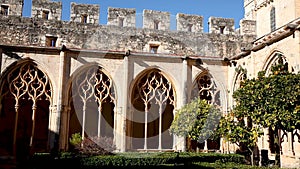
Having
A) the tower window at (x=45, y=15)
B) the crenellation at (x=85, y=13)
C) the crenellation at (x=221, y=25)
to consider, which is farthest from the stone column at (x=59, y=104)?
the crenellation at (x=221, y=25)

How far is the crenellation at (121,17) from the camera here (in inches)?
635

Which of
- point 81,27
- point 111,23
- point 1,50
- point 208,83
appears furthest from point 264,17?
point 1,50

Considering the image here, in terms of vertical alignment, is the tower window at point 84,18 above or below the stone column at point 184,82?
above

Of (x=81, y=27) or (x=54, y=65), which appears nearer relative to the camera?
(x=54, y=65)

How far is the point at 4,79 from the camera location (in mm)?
12680

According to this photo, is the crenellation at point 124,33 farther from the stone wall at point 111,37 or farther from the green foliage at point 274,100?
the green foliage at point 274,100

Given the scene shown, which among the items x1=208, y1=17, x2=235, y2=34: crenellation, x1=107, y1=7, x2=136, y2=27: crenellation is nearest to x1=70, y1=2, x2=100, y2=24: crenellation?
x1=107, y1=7, x2=136, y2=27: crenellation

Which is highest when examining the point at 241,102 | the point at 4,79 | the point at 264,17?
the point at 264,17

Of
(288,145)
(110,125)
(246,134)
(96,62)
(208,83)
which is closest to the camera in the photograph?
(246,134)

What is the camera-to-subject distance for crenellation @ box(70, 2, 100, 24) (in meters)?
15.9

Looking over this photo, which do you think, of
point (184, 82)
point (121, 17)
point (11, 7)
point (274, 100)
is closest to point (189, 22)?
point (121, 17)

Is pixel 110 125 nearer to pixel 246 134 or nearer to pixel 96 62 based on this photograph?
pixel 96 62

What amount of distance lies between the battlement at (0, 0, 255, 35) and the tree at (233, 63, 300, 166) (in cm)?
744

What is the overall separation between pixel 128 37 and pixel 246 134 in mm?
8217
